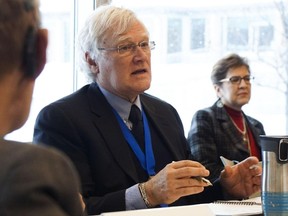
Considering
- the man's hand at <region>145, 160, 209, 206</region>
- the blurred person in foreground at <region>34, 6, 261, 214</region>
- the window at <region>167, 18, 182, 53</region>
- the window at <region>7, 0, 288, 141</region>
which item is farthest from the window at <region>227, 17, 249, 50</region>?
the man's hand at <region>145, 160, 209, 206</region>

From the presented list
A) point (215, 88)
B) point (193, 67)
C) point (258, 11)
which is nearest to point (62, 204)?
point (215, 88)

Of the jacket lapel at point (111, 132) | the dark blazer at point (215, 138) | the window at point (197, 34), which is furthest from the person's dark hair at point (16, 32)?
the window at point (197, 34)

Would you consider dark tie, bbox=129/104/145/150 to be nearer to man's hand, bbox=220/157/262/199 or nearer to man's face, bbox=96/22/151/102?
man's face, bbox=96/22/151/102

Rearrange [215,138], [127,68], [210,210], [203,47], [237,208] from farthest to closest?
1. [203,47]
2. [215,138]
3. [127,68]
4. [237,208]
5. [210,210]

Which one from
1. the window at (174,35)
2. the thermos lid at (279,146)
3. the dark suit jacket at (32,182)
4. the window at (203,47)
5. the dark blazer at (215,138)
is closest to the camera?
the dark suit jacket at (32,182)

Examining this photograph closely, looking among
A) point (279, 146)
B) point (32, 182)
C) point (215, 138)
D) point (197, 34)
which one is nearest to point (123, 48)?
point (279, 146)

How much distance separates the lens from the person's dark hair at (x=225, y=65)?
13.0 feet

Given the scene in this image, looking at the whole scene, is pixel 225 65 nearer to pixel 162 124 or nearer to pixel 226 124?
pixel 226 124

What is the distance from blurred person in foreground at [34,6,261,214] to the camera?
89.8 inches

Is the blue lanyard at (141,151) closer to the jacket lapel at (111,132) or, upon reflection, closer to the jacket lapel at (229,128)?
the jacket lapel at (111,132)

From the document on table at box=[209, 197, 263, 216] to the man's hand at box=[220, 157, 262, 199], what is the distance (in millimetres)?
142

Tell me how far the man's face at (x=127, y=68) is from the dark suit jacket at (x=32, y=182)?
1.75 meters

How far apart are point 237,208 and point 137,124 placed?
0.63 meters

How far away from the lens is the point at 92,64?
276 centimetres
